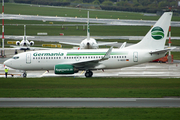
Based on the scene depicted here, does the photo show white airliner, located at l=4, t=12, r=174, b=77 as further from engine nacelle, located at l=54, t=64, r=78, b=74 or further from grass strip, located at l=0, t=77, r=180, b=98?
grass strip, located at l=0, t=77, r=180, b=98

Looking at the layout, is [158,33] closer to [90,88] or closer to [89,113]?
[90,88]

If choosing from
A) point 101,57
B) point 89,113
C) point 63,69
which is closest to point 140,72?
point 101,57

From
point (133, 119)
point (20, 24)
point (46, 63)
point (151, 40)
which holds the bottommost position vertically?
point (133, 119)

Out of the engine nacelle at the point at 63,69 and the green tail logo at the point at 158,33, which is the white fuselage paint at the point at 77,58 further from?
the green tail logo at the point at 158,33

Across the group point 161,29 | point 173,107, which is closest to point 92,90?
point 173,107

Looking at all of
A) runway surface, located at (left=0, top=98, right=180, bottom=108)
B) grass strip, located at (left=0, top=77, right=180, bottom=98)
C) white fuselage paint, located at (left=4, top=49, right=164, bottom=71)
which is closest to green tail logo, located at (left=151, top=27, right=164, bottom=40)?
white fuselage paint, located at (left=4, top=49, right=164, bottom=71)

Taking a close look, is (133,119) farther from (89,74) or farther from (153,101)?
(89,74)

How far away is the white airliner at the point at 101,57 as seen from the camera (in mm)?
34844

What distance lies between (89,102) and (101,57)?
13.4 meters

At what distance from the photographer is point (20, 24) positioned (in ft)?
383

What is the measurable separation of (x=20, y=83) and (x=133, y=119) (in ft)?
49.3

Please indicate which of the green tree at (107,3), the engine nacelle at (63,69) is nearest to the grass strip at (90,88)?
the engine nacelle at (63,69)

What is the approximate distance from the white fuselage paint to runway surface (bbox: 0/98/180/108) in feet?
40.5

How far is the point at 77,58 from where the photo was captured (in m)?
35.4
